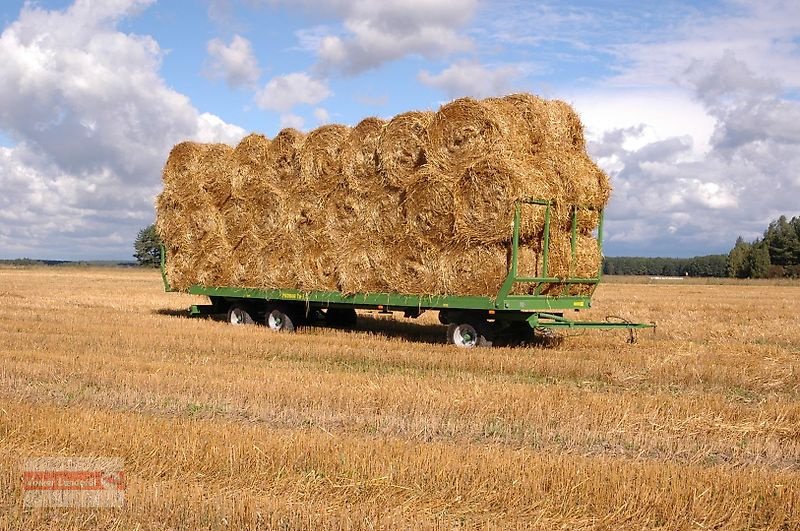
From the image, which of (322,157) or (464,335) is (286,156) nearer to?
(322,157)

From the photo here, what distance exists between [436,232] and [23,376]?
638cm

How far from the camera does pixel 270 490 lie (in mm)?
5148

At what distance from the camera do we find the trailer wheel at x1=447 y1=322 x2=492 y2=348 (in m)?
13.4

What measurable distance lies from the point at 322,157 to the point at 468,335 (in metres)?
4.27

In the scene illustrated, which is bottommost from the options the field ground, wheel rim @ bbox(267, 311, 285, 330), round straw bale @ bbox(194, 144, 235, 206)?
the field ground

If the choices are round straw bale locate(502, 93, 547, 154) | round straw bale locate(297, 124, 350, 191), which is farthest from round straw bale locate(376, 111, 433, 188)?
round straw bale locate(502, 93, 547, 154)

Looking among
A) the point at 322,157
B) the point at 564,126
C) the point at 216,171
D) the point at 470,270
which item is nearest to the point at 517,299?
the point at 470,270

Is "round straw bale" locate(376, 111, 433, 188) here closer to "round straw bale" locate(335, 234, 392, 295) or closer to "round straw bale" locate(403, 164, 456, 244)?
"round straw bale" locate(403, 164, 456, 244)

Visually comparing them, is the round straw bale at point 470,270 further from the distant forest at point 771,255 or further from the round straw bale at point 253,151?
the distant forest at point 771,255

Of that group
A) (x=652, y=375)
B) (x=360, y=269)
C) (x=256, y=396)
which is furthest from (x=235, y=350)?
(x=652, y=375)

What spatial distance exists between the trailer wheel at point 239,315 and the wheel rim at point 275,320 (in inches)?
30.6

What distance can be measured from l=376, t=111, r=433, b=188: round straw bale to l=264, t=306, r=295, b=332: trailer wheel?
12.9 ft

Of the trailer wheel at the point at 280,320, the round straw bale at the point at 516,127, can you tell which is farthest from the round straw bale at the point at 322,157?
the round straw bale at the point at 516,127

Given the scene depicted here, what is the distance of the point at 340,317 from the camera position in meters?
17.5
